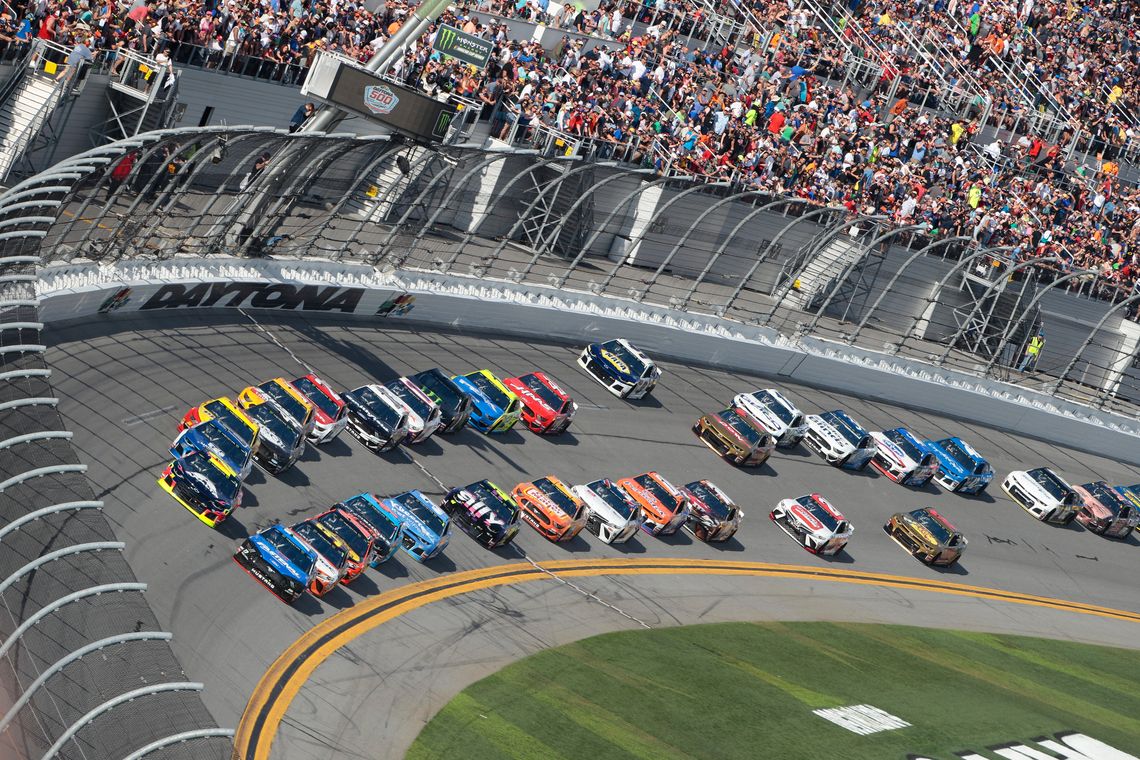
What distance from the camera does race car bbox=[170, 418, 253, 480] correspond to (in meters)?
28.2

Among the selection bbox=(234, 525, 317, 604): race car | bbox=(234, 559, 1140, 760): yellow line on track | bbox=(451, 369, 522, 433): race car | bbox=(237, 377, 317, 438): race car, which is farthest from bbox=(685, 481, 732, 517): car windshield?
bbox=(234, 525, 317, 604): race car

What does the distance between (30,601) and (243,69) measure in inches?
1224

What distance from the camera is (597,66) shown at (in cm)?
4844

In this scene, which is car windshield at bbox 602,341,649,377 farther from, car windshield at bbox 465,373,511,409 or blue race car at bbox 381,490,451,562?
blue race car at bbox 381,490,451,562

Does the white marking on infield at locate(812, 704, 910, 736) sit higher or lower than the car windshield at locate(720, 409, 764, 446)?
lower

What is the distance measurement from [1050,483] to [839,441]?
820 centimetres

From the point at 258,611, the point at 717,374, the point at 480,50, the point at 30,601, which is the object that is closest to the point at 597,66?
the point at 480,50

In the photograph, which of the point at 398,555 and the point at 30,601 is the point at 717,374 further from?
the point at 30,601

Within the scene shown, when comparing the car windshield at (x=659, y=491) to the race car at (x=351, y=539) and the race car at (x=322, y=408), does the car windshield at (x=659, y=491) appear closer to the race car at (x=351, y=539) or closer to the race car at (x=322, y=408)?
the race car at (x=322, y=408)

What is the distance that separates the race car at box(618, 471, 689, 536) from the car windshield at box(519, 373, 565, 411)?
9.42 feet

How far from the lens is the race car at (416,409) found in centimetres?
3388

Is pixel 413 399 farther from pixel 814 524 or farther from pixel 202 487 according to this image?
pixel 814 524

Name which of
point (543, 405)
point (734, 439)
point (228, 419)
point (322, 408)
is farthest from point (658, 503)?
point (228, 419)

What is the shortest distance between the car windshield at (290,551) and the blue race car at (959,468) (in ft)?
80.2
